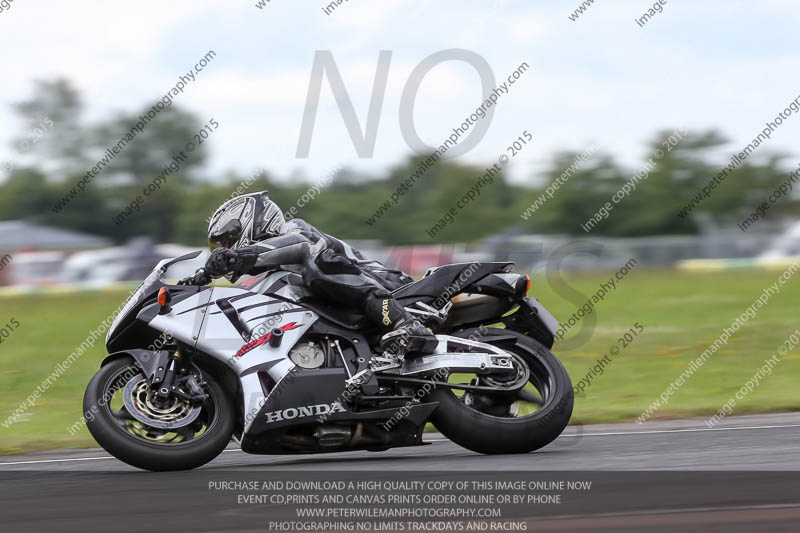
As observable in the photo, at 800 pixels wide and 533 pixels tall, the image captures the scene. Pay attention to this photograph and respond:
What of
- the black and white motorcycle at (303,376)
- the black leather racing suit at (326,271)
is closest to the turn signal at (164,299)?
the black and white motorcycle at (303,376)

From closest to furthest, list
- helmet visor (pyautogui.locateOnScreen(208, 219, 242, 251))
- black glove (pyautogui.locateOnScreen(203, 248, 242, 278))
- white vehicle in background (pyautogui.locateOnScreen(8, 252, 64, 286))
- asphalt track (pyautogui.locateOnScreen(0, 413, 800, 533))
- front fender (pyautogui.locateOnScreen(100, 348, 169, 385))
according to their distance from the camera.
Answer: asphalt track (pyautogui.locateOnScreen(0, 413, 800, 533)) < front fender (pyautogui.locateOnScreen(100, 348, 169, 385)) < black glove (pyautogui.locateOnScreen(203, 248, 242, 278)) < helmet visor (pyautogui.locateOnScreen(208, 219, 242, 251)) < white vehicle in background (pyautogui.locateOnScreen(8, 252, 64, 286))

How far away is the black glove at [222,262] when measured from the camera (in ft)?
20.9

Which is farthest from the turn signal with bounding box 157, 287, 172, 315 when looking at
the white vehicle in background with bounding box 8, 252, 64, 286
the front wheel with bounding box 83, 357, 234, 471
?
the white vehicle in background with bounding box 8, 252, 64, 286

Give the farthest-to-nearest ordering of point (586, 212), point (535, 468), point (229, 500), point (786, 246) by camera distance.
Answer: point (586, 212) < point (786, 246) < point (535, 468) < point (229, 500)

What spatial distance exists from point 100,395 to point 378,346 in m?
1.71

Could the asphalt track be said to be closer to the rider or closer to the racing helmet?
the rider

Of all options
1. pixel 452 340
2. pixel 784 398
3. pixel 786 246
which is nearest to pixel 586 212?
pixel 786 246

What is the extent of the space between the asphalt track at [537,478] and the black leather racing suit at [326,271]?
944mm

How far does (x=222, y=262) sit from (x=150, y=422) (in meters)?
1.02

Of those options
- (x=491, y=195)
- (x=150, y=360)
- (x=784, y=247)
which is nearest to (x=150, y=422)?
(x=150, y=360)

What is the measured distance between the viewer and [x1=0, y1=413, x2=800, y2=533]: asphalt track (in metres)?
4.41

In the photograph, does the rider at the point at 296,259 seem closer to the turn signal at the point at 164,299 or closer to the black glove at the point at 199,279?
the black glove at the point at 199,279

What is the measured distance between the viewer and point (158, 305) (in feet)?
21.2

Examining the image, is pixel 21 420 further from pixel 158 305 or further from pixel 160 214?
pixel 160 214
